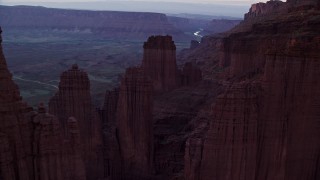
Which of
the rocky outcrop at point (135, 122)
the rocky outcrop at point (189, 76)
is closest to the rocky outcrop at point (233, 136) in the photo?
the rocky outcrop at point (135, 122)

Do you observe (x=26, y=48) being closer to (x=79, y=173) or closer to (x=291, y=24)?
(x=291, y=24)

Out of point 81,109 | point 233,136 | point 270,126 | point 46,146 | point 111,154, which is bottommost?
point 111,154

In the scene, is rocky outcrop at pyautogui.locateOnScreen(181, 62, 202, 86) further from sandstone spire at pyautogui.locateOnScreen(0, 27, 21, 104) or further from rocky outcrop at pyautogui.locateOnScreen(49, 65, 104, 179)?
sandstone spire at pyautogui.locateOnScreen(0, 27, 21, 104)

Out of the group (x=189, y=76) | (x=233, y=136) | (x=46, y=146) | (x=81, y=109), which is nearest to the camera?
(x=46, y=146)

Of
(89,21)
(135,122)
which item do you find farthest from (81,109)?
(89,21)

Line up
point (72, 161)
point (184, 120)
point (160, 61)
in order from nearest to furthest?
point (72, 161) < point (184, 120) < point (160, 61)

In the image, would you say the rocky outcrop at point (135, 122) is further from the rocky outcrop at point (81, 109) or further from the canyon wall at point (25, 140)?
the canyon wall at point (25, 140)

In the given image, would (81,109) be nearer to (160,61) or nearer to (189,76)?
(160,61)
